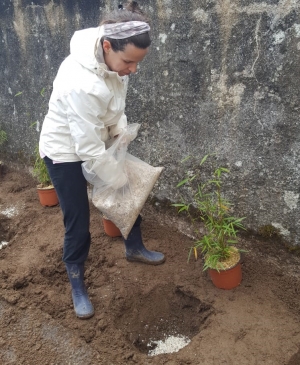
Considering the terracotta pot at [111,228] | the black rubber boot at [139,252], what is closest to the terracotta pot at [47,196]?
the terracotta pot at [111,228]

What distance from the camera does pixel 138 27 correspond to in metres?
2.29

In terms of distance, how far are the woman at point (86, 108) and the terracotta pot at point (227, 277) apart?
94cm

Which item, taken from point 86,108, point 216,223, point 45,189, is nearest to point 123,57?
point 86,108

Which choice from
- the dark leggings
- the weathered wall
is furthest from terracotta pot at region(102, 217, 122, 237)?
the dark leggings

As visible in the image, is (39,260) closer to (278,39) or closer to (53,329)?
(53,329)

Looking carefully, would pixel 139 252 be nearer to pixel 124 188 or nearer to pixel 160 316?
pixel 160 316

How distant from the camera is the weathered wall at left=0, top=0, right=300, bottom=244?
8.86 ft

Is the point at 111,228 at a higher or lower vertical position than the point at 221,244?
lower

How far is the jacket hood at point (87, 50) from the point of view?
7.77ft

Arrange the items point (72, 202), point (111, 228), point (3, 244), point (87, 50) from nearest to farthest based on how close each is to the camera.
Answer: point (87, 50) → point (72, 202) → point (111, 228) → point (3, 244)

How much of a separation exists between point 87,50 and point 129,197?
1026 millimetres

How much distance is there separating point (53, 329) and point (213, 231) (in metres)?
1.35

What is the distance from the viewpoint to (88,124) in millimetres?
2359

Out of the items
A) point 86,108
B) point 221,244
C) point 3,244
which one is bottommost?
point 3,244
